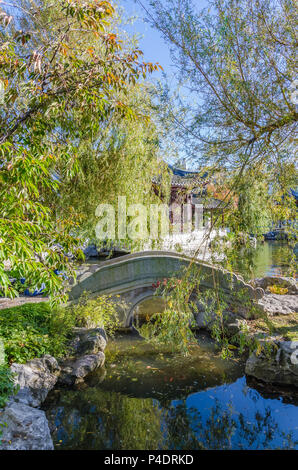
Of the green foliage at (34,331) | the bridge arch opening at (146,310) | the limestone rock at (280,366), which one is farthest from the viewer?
the bridge arch opening at (146,310)

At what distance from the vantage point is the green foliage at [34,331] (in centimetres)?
394

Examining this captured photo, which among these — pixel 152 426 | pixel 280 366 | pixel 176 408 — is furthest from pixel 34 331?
pixel 280 366

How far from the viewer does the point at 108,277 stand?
601cm

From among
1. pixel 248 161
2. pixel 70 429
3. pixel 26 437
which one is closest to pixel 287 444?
pixel 70 429

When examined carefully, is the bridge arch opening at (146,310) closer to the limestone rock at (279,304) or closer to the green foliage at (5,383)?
the limestone rock at (279,304)

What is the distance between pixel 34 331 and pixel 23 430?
171 cm

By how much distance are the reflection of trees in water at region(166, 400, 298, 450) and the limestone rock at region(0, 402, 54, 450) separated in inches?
48.4

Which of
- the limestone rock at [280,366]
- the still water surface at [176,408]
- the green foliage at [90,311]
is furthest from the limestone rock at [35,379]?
the limestone rock at [280,366]

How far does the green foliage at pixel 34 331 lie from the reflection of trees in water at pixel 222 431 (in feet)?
5.87

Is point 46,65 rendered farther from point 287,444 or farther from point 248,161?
point 287,444

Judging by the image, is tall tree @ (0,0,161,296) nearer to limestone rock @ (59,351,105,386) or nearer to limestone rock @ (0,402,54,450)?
limestone rock @ (0,402,54,450)

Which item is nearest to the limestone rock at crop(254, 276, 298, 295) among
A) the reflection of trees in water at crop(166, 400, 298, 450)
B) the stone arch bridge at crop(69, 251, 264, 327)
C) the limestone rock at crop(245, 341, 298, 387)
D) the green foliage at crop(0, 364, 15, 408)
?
the stone arch bridge at crop(69, 251, 264, 327)

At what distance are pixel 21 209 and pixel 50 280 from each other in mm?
512

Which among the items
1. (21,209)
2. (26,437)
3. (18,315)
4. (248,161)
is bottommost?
(26,437)
